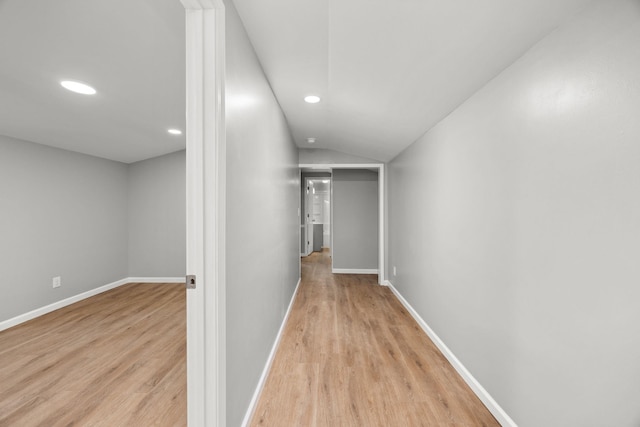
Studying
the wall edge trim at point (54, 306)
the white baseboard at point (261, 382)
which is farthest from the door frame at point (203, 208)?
the wall edge trim at point (54, 306)

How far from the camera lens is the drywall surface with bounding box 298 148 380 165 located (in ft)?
15.2

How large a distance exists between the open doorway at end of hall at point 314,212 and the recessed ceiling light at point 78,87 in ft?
16.8

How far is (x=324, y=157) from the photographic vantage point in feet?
15.3

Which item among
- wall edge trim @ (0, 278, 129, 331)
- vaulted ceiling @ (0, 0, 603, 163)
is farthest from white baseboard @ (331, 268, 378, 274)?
wall edge trim @ (0, 278, 129, 331)

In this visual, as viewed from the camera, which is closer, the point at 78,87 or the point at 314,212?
the point at 78,87

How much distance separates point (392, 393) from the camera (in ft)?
6.13

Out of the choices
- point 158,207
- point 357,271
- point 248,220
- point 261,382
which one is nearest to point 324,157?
point 357,271

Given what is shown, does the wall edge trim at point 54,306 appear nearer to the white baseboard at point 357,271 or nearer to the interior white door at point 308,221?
the white baseboard at point 357,271

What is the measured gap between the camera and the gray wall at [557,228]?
3.18 ft

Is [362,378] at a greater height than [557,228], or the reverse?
[557,228]

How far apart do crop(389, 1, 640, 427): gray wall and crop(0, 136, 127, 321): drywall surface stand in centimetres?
440

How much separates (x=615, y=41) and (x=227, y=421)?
7.04 feet

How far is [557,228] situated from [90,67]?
9.22 ft

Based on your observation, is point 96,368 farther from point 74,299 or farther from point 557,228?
point 557,228
